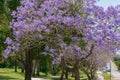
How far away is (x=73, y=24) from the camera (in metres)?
14.4

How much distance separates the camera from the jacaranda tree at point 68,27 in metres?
14.1

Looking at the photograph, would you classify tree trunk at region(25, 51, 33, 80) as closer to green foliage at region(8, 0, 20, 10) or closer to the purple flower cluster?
green foliage at region(8, 0, 20, 10)

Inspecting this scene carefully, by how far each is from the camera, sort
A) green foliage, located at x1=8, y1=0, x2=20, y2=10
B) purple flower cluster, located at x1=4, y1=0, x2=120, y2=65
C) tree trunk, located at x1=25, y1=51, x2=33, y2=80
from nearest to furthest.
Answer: purple flower cluster, located at x1=4, y1=0, x2=120, y2=65
tree trunk, located at x1=25, y1=51, x2=33, y2=80
green foliage, located at x1=8, y1=0, x2=20, y2=10

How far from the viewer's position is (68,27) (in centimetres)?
1459

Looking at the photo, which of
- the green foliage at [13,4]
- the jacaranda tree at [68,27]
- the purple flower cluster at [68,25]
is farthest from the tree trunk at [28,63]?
the purple flower cluster at [68,25]

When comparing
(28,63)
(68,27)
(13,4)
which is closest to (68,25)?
(68,27)

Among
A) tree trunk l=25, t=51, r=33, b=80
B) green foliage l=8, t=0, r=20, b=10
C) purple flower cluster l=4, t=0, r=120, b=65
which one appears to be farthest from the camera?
green foliage l=8, t=0, r=20, b=10

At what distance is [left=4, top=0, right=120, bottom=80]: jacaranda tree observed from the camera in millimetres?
14094

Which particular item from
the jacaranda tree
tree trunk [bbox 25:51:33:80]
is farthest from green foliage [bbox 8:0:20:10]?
the jacaranda tree

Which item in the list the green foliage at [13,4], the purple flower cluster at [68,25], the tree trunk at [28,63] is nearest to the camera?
the purple flower cluster at [68,25]

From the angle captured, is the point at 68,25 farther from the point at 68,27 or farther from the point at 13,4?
the point at 13,4

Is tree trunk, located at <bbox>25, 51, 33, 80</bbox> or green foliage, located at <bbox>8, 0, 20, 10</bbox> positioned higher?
green foliage, located at <bbox>8, 0, 20, 10</bbox>

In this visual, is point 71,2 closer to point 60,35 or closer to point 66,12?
point 66,12

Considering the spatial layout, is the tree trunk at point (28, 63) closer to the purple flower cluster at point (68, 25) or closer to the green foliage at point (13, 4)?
the green foliage at point (13, 4)
